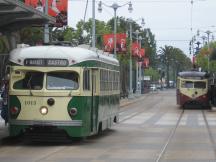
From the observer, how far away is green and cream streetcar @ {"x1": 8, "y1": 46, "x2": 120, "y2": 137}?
18.6 m

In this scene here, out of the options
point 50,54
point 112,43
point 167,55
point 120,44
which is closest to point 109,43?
point 112,43

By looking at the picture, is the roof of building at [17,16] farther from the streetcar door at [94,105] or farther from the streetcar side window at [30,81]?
the streetcar door at [94,105]

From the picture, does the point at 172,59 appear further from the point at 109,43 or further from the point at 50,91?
the point at 50,91

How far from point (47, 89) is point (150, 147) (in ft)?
11.1

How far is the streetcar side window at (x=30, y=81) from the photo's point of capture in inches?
746

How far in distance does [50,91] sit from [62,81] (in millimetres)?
521

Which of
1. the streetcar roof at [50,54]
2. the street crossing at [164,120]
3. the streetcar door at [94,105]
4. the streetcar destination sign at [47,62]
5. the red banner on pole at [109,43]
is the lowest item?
the street crossing at [164,120]

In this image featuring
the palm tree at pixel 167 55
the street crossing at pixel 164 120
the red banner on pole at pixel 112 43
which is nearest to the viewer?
the street crossing at pixel 164 120

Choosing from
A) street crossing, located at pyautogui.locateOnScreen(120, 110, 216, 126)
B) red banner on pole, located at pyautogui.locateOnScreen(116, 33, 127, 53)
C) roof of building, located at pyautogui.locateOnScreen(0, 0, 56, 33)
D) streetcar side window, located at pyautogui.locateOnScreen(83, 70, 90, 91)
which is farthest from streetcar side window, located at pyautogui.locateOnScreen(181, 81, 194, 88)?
streetcar side window, located at pyautogui.locateOnScreen(83, 70, 90, 91)

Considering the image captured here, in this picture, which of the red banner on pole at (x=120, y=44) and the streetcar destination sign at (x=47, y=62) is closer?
the streetcar destination sign at (x=47, y=62)

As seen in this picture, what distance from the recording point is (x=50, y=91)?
18.7 metres

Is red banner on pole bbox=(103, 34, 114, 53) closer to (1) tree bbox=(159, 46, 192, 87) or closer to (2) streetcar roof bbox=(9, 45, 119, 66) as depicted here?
(2) streetcar roof bbox=(9, 45, 119, 66)

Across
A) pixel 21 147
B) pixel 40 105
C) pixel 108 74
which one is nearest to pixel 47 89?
pixel 40 105

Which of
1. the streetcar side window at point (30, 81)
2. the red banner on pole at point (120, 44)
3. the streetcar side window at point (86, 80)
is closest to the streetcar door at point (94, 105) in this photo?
the streetcar side window at point (86, 80)
